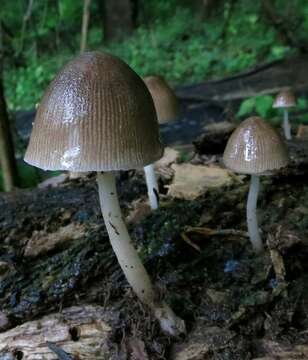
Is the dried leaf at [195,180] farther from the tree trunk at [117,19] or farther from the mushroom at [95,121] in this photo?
the tree trunk at [117,19]

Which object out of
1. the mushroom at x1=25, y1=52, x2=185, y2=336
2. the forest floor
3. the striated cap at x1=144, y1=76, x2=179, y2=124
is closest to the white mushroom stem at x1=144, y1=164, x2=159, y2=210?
the forest floor

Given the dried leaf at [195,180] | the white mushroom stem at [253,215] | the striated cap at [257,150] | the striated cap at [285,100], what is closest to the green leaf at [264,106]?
the striated cap at [285,100]

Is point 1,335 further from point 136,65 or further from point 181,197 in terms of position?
point 136,65

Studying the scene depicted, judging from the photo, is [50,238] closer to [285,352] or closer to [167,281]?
[167,281]

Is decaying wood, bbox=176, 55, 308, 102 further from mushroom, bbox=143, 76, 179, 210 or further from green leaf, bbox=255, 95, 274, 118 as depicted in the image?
mushroom, bbox=143, 76, 179, 210

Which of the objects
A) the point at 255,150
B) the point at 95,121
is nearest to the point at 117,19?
the point at 255,150

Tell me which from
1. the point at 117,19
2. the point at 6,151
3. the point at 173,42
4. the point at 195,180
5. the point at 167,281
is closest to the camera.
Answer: the point at 167,281

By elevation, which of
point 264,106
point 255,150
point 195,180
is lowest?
point 195,180
